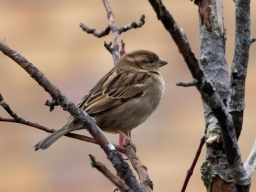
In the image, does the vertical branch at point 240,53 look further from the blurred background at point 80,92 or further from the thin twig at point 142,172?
the blurred background at point 80,92

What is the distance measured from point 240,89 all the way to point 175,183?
397 centimetres

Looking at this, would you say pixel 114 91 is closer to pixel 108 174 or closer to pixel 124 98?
pixel 124 98

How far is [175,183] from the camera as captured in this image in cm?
606

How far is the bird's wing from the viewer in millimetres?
4676

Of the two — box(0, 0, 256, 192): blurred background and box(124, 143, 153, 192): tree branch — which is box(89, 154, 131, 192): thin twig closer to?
box(124, 143, 153, 192): tree branch

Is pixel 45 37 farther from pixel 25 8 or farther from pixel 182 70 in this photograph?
pixel 182 70

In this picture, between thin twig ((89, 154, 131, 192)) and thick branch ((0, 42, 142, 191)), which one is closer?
thin twig ((89, 154, 131, 192))

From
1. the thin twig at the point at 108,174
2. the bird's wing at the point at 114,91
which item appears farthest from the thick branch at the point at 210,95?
the bird's wing at the point at 114,91

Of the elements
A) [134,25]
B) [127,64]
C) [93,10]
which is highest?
[93,10]

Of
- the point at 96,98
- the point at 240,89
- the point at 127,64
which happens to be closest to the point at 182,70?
the point at 127,64

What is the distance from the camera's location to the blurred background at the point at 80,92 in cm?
621

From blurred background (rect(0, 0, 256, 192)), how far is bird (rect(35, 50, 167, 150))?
1.05 meters

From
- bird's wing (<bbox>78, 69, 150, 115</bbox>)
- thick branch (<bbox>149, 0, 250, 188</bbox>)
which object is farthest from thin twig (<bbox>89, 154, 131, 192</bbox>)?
bird's wing (<bbox>78, 69, 150, 115</bbox>)

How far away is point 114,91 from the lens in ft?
15.9
